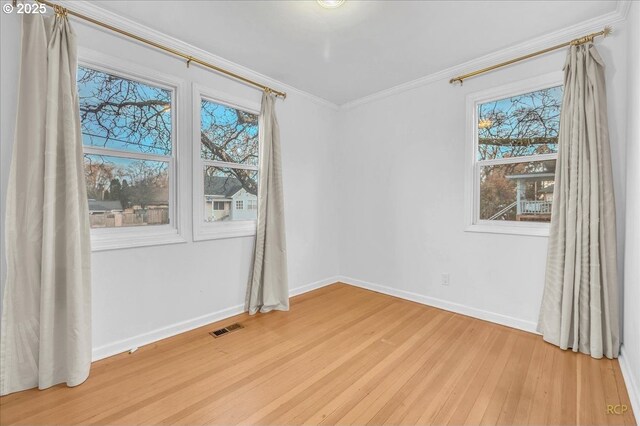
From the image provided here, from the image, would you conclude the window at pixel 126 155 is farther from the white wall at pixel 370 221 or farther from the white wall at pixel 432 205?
the white wall at pixel 432 205

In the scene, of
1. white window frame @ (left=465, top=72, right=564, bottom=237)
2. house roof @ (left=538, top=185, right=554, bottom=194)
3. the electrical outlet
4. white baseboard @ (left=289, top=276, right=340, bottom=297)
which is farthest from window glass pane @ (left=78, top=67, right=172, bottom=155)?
house roof @ (left=538, top=185, right=554, bottom=194)

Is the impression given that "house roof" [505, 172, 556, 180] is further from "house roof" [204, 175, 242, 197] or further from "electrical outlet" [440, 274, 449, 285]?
"house roof" [204, 175, 242, 197]

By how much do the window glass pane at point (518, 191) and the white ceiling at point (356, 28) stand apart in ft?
3.61

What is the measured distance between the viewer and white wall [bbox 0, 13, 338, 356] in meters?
2.09

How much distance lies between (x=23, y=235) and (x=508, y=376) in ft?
10.5

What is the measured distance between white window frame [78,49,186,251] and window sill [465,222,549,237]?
9.27 feet

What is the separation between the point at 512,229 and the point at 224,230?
2.75m

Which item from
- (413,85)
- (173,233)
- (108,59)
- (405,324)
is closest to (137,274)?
(173,233)

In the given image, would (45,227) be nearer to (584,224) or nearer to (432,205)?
(432,205)

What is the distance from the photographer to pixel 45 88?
179 cm

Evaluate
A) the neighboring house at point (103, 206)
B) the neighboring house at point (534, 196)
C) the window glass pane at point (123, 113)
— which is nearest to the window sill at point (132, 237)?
the neighboring house at point (103, 206)

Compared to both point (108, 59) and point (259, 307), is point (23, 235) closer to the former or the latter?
point (108, 59)

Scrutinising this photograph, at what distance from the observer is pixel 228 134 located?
2.96 metres

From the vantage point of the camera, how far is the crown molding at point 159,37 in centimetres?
199
